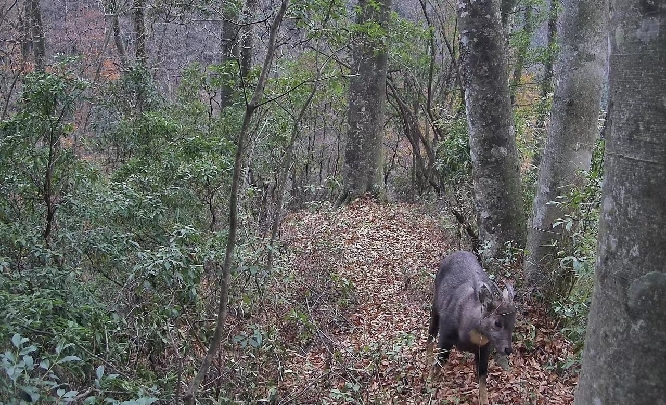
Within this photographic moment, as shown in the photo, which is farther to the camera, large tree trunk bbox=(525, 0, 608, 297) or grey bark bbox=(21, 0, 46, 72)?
grey bark bbox=(21, 0, 46, 72)

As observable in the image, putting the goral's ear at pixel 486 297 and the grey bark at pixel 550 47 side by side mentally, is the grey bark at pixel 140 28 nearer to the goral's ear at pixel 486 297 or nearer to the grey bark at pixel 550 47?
the grey bark at pixel 550 47

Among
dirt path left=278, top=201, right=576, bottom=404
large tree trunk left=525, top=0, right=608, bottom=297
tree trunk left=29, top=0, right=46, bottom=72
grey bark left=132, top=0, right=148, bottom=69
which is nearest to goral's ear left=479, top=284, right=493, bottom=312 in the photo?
dirt path left=278, top=201, right=576, bottom=404

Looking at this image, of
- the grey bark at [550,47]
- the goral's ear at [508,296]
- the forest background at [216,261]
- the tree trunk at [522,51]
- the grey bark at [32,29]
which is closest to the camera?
the forest background at [216,261]

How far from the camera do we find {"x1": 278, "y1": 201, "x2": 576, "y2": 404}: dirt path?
5.04 m

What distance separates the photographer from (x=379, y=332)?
21.8 ft

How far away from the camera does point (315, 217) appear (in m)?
11.5

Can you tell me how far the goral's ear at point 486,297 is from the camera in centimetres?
499

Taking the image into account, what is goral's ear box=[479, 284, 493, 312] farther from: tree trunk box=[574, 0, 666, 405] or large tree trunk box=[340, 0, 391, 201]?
large tree trunk box=[340, 0, 391, 201]

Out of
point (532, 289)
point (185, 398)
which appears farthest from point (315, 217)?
point (185, 398)

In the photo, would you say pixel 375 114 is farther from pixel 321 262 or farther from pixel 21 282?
pixel 21 282

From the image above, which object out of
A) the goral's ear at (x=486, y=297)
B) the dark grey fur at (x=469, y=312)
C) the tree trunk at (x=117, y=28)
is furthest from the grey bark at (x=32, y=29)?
the goral's ear at (x=486, y=297)

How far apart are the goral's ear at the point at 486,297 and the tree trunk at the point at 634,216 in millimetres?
2656

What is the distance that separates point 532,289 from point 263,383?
9.95ft

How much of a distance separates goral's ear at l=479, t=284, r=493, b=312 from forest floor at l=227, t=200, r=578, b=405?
0.72 metres
